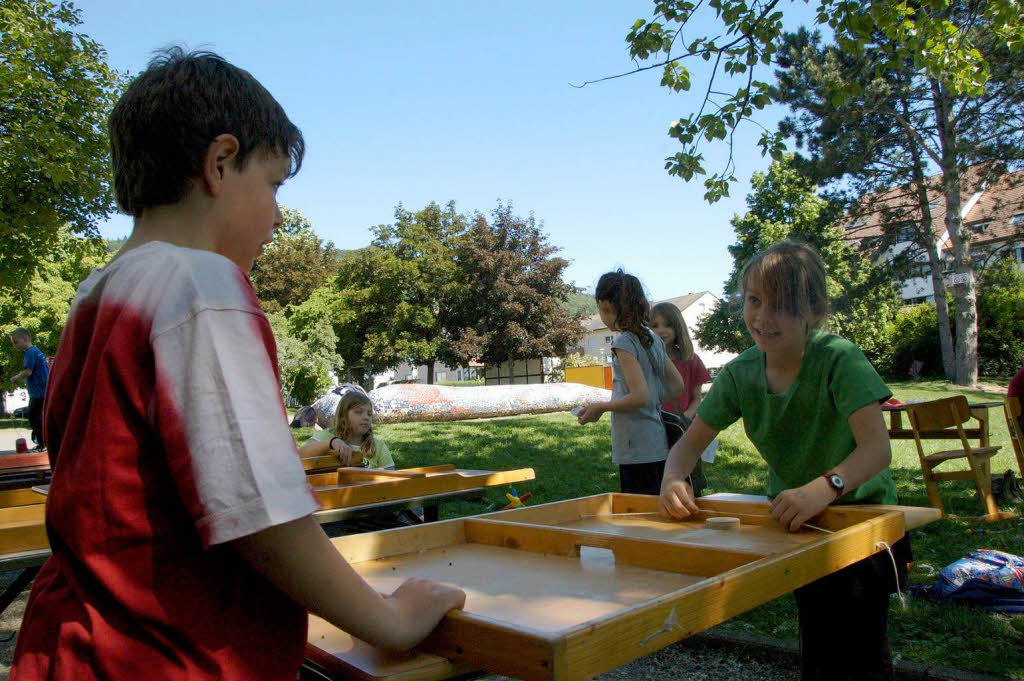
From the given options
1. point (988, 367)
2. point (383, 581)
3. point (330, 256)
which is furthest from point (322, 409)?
point (330, 256)

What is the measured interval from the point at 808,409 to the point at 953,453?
6.08m

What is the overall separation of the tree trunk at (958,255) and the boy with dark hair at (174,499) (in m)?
29.8

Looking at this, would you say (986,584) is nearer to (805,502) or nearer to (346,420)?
(805,502)

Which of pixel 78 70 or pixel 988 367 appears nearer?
pixel 78 70

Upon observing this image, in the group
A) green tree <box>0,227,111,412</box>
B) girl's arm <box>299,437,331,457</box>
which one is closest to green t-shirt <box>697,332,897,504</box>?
girl's arm <box>299,437,331,457</box>

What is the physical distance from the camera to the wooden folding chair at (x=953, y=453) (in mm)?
6781

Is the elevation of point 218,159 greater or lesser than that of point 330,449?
greater

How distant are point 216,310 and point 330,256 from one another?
4931cm

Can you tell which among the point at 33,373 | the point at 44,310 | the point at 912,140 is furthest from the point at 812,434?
the point at 44,310

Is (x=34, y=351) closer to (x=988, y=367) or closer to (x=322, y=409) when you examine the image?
(x=322, y=409)

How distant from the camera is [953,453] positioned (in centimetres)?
735

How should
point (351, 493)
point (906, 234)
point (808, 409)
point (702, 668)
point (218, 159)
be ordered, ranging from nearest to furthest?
point (218, 159) < point (808, 409) < point (351, 493) < point (702, 668) < point (906, 234)

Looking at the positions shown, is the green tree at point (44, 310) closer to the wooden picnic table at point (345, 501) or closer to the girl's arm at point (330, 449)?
the girl's arm at point (330, 449)

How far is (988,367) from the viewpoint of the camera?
30078 mm
